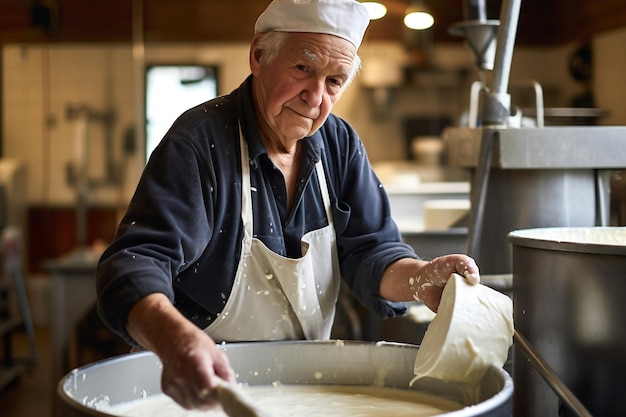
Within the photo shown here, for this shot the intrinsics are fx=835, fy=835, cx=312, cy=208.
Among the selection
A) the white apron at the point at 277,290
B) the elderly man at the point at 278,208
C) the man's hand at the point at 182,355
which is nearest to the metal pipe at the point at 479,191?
the elderly man at the point at 278,208

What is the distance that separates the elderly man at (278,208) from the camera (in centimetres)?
145

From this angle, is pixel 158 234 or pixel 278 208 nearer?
pixel 158 234

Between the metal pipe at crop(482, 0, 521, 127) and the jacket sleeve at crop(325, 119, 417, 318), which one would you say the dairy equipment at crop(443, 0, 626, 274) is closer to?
the metal pipe at crop(482, 0, 521, 127)

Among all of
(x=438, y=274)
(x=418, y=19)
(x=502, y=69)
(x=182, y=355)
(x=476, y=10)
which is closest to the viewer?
(x=182, y=355)

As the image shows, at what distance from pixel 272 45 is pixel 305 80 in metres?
0.11

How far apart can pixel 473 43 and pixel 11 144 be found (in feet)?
20.4

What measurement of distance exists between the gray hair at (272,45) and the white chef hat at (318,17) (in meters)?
0.01

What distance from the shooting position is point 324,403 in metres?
1.49

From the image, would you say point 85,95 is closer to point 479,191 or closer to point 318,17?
point 479,191

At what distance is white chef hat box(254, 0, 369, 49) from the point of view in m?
1.55

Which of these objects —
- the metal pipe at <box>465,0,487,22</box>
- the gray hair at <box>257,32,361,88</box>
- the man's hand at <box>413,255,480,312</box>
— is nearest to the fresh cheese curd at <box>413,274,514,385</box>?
the man's hand at <box>413,255,480,312</box>

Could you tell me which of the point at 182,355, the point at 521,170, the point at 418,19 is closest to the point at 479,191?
the point at 521,170

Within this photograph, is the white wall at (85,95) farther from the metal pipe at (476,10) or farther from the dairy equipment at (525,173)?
the dairy equipment at (525,173)

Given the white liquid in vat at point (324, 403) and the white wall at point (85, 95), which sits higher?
the white wall at point (85, 95)
